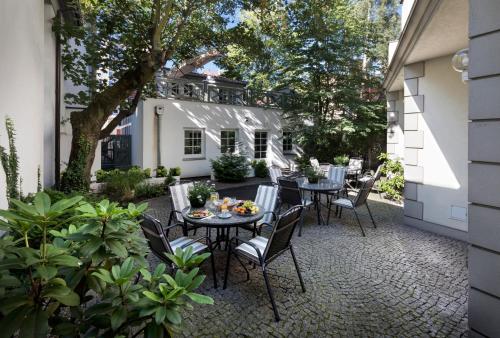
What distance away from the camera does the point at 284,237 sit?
10.0ft

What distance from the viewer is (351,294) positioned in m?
3.02

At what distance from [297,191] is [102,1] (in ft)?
21.5

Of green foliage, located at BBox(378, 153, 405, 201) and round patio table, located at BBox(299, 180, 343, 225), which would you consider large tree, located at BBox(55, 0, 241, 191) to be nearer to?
round patio table, located at BBox(299, 180, 343, 225)

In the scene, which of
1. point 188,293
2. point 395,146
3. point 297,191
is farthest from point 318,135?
point 188,293

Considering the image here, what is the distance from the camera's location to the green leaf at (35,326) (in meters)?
1.00

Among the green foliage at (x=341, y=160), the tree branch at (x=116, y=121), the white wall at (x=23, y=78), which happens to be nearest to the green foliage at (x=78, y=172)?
the white wall at (x=23, y=78)

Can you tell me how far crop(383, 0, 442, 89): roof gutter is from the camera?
3482mm

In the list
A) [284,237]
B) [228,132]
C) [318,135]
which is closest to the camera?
[284,237]

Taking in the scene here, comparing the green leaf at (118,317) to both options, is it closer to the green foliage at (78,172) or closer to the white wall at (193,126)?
the green foliage at (78,172)

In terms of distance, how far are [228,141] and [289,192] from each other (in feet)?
25.4

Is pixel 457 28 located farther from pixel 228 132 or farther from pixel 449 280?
pixel 228 132

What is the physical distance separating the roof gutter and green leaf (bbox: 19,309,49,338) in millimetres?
4456

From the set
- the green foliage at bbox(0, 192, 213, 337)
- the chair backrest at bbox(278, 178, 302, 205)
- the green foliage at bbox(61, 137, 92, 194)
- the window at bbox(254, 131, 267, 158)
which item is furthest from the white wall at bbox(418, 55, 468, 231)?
the window at bbox(254, 131, 267, 158)

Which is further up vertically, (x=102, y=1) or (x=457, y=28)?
(x=102, y=1)
